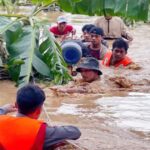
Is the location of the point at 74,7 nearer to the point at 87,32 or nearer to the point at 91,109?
the point at 91,109

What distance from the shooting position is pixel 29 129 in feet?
13.6

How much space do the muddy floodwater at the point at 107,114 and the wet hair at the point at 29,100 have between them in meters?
1.51

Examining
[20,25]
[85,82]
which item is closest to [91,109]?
[85,82]

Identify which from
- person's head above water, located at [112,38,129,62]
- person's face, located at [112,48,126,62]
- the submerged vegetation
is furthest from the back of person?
the submerged vegetation

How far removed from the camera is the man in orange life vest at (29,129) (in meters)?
4.12

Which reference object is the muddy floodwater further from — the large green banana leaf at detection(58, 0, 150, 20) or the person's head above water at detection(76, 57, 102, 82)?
the large green banana leaf at detection(58, 0, 150, 20)

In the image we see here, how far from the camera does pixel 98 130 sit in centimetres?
644

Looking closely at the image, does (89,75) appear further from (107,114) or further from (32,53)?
(107,114)

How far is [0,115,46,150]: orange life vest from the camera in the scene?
4.12 metres

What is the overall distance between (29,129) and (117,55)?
5896 millimetres

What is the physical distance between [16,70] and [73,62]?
1.49 meters

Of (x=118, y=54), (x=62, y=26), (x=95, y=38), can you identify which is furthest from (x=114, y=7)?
(x=62, y=26)

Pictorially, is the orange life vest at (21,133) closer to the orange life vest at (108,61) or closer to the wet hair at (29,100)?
the wet hair at (29,100)

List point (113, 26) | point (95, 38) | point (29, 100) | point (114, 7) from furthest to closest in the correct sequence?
point (113, 26)
point (95, 38)
point (114, 7)
point (29, 100)
